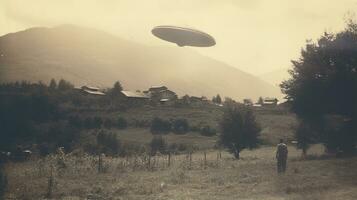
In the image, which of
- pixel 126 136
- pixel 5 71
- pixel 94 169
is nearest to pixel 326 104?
pixel 94 169

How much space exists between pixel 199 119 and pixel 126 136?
681 inches

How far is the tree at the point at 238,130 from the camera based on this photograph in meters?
39.5

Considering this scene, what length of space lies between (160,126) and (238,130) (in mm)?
27169

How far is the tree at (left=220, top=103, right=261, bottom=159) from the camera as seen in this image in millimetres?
39500

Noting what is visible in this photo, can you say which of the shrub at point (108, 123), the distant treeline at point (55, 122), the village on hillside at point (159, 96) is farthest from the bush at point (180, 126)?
the village on hillside at point (159, 96)

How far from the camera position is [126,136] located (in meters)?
58.4

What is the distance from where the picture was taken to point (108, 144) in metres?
50.1

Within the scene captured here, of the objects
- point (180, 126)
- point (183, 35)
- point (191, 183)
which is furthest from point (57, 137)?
point (191, 183)

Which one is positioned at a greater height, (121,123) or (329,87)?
(329,87)

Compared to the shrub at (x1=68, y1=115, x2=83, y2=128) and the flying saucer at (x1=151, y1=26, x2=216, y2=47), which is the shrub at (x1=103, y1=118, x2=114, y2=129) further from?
the flying saucer at (x1=151, y1=26, x2=216, y2=47)

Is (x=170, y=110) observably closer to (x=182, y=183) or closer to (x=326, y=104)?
(x=326, y=104)

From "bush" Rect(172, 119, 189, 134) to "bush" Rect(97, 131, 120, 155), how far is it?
536 inches

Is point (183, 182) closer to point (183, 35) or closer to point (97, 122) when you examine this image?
point (183, 35)

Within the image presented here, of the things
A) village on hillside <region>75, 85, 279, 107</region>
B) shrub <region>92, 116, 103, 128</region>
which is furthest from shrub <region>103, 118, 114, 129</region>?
village on hillside <region>75, 85, 279, 107</region>
